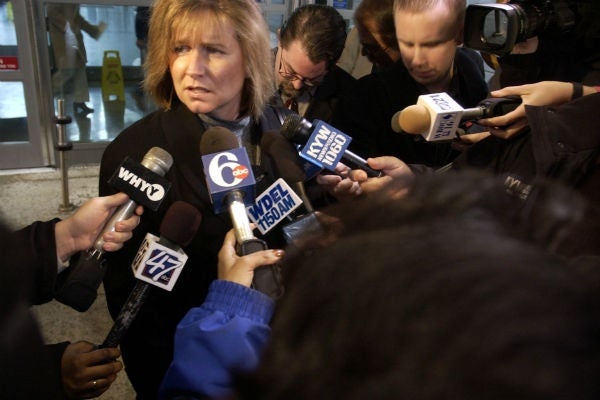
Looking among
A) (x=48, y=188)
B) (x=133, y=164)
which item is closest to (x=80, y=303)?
(x=133, y=164)

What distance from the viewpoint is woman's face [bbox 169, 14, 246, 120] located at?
53.2 inches

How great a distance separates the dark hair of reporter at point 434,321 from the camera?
1.03 ft

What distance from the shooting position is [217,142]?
1.17m

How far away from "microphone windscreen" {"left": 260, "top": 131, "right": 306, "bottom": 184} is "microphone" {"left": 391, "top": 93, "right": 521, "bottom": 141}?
30 cm

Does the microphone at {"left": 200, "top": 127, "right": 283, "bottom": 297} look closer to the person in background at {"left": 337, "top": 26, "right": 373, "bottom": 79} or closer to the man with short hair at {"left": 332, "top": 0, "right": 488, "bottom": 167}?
the man with short hair at {"left": 332, "top": 0, "right": 488, "bottom": 167}

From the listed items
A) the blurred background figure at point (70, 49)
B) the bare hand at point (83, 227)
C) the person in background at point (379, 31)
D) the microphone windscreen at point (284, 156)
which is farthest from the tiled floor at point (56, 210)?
the person in background at point (379, 31)

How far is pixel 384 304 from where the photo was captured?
0.35 meters

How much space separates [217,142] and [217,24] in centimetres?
39

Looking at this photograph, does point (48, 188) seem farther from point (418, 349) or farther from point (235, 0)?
point (418, 349)

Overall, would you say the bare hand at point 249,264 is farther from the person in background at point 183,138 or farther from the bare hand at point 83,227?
the person in background at point 183,138

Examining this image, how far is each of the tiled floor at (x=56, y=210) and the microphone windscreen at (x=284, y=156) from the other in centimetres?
144

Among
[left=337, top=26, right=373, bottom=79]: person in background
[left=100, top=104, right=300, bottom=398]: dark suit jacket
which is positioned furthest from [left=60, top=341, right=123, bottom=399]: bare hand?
[left=337, top=26, right=373, bottom=79]: person in background

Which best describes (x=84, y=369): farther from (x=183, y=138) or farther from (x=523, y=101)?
(x=523, y=101)

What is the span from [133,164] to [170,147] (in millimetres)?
283
